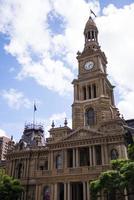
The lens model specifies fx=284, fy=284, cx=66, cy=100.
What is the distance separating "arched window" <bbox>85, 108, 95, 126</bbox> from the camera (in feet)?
171

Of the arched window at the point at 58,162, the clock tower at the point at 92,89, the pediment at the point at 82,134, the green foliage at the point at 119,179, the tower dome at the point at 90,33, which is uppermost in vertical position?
the tower dome at the point at 90,33

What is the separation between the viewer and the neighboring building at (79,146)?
44062mm

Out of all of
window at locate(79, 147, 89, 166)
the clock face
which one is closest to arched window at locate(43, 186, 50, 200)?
window at locate(79, 147, 89, 166)

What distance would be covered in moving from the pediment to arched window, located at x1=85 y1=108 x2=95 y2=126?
5.11 metres

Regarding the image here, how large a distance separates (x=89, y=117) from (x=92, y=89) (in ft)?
19.2

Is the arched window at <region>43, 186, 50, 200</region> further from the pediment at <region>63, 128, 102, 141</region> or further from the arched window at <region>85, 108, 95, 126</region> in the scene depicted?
the arched window at <region>85, 108, 95, 126</region>

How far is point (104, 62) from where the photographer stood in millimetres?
60844

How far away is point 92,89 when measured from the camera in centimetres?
5525

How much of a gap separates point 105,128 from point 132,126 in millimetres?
6592

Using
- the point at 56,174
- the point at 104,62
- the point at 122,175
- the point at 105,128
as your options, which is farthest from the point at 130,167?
the point at 104,62

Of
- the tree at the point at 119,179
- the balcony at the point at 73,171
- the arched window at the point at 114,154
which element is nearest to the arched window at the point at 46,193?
the balcony at the point at 73,171

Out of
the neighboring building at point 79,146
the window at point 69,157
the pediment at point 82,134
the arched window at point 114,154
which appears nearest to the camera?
the arched window at point 114,154

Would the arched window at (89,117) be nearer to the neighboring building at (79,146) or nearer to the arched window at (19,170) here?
the neighboring building at (79,146)

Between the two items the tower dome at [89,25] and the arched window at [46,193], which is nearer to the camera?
the arched window at [46,193]
